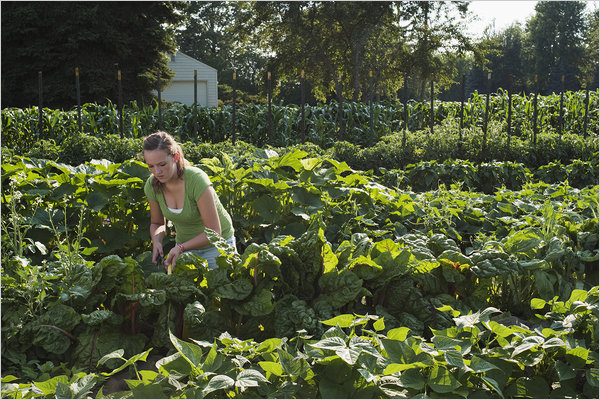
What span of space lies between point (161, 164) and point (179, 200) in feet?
0.99

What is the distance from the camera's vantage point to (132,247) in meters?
4.10

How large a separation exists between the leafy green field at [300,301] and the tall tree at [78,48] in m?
16.1

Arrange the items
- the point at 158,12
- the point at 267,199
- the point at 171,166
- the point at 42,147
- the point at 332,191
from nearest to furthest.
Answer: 1. the point at 171,166
2. the point at 267,199
3. the point at 332,191
4. the point at 42,147
5. the point at 158,12

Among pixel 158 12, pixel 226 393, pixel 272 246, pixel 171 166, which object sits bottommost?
pixel 226 393

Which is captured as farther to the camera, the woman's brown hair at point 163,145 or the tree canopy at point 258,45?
the tree canopy at point 258,45

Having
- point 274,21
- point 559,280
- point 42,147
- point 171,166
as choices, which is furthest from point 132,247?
point 274,21

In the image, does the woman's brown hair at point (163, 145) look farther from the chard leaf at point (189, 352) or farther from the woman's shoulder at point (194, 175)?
the chard leaf at point (189, 352)

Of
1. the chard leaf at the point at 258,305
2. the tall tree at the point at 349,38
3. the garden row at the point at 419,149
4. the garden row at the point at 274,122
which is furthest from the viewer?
the tall tree at the point at 349,38

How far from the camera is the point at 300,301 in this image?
2525mm

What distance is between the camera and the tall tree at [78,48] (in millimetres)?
18766

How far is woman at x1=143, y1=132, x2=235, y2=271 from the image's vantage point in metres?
3.23

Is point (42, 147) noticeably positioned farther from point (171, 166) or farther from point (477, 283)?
point (477, 283)

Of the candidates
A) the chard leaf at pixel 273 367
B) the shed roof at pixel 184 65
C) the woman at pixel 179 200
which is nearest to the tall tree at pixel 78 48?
the woman at pixel 179 200

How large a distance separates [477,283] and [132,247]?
97.5 inches
